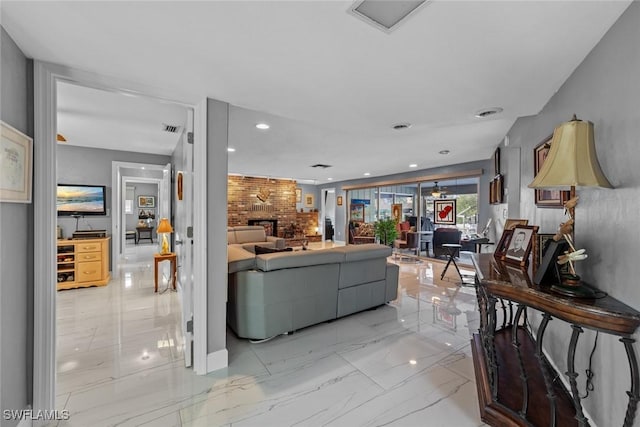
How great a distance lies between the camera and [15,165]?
140 centimetres

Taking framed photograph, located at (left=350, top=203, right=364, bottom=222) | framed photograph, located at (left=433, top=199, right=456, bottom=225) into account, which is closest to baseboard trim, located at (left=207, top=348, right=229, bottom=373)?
framed photograph, located at (left=433, top=199, right=456, bottom=225)

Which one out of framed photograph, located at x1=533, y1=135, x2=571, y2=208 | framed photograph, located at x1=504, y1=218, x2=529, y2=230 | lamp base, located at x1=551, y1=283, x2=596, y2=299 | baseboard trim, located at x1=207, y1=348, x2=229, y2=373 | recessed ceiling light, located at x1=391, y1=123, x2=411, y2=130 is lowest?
baseboard trim, located at x1=207, y1=348, x2=229, y2=373

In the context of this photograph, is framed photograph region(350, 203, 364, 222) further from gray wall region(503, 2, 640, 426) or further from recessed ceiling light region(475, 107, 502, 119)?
gray wall region(503, 2, 640, 426)

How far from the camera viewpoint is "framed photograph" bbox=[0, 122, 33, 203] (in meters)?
1.30

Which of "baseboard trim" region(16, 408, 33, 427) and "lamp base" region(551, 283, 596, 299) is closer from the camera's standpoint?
"lamp base" region(551, 283, 596, 299)

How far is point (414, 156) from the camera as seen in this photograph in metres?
5.35

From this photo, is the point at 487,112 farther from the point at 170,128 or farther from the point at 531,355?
the point at 170,128

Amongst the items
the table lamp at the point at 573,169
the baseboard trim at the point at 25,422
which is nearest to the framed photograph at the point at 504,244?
the table lamp at the point at 573,169

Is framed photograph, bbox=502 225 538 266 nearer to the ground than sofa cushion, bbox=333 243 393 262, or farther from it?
farther from it

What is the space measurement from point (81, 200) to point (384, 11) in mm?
5498

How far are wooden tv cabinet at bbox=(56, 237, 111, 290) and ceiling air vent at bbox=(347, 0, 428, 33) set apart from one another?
16.6 ft

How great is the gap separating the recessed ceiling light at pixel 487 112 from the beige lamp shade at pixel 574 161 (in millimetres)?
1190

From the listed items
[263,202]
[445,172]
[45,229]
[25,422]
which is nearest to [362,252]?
[45,229]

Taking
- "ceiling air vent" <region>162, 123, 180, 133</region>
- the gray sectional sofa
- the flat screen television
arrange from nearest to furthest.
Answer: the gray sectional sofa → "ceiling air vent" <region>162, 123, 180, 133</region> → the flat screen television
